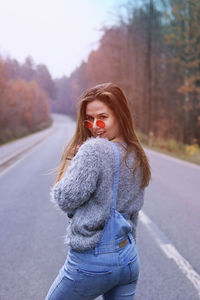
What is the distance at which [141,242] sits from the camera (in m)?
4.75

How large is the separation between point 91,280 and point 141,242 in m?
3.38

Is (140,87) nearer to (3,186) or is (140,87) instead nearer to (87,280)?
(3,186)

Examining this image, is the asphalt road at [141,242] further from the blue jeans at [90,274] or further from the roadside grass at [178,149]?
the roadside grass at [178,149]

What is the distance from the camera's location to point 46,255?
423cm

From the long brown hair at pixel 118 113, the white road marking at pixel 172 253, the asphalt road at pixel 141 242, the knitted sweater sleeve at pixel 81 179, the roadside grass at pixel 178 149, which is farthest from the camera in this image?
the roadside grass at pixel 178 149

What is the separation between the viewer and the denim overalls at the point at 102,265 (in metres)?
1.52

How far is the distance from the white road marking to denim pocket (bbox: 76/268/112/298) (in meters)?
2.15

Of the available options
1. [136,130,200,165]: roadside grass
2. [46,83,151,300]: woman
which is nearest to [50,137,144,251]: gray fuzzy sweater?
[46,83,151,300]: woman

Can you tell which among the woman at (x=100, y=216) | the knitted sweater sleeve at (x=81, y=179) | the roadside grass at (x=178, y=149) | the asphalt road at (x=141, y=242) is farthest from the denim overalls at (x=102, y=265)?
the roadside grass at (x=178, y=149)

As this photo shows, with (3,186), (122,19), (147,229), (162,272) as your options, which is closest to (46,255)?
(162,272)

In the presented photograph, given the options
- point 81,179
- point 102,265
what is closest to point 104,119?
point 81,179

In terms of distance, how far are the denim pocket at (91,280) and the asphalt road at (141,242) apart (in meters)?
0.74

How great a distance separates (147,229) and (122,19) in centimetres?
2628

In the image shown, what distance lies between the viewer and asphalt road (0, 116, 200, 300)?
3398 millimetres
